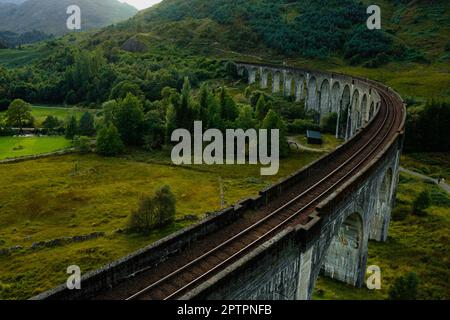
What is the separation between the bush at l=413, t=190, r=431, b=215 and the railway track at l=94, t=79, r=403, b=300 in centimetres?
1663

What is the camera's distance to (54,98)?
474 feet

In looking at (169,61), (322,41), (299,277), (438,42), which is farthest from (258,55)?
(299,277)

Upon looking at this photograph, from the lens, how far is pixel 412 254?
46.8m

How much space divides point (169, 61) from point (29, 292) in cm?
13752

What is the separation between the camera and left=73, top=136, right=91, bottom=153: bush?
83812 millimetres

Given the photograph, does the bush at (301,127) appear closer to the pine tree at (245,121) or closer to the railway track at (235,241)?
the pine tree at (245,121)

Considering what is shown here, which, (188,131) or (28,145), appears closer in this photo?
(188,131)

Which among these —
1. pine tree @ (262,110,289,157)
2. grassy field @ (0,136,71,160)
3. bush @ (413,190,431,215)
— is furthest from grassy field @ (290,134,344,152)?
grassy field @ (0,136,71,160)

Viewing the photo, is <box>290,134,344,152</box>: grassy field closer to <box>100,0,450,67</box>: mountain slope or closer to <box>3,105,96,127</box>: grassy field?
<box>3,105,96,127</box>: grassy field

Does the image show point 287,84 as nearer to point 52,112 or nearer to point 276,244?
point 52,112

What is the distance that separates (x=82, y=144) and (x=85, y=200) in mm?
26945

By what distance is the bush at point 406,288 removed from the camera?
33219 millimetres

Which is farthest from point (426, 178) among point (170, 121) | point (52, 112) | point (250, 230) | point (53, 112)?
point (52, 112)

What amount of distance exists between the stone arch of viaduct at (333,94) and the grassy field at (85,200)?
13418mm
